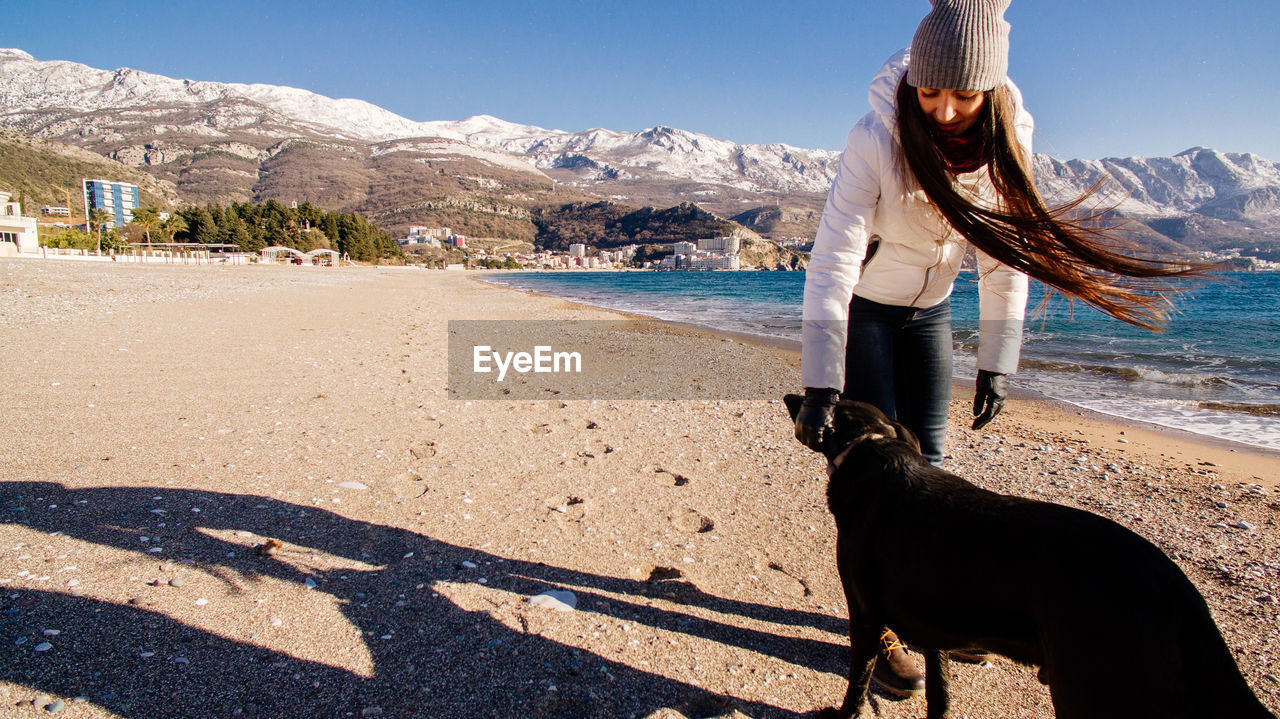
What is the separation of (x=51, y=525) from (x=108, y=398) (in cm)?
306

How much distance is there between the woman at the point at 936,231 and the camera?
178 centimetres

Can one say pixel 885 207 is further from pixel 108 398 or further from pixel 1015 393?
pixel 1015 393

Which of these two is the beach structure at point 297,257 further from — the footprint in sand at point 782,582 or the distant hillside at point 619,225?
the distant hillside at point 619,225

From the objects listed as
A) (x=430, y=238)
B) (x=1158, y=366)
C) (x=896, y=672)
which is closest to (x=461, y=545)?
(x=896, y=672)

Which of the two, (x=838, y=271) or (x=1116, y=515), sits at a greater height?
(x=838, y=271)

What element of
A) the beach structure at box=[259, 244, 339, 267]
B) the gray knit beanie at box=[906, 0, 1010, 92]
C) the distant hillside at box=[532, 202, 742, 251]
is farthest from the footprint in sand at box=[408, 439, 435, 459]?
the distant hillside at box=[532, 202, 742, 251]

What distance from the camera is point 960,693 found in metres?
2.21

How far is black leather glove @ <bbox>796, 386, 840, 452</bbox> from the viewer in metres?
1.90

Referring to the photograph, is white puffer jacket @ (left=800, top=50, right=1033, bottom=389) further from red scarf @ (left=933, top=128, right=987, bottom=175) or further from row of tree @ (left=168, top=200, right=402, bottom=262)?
row of tree @ (left=168, top=200, right=402, bottom=262)

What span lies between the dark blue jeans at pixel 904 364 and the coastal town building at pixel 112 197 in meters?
118

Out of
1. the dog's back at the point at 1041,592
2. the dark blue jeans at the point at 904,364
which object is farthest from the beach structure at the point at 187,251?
the dog's back at the point at 1041,592

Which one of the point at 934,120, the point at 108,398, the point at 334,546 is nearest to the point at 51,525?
the point at 334,546

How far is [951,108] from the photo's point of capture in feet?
5.98

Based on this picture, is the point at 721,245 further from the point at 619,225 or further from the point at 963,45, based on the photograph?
the point at 963,45
